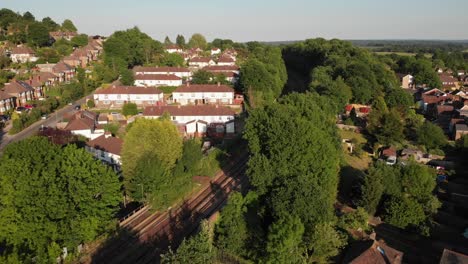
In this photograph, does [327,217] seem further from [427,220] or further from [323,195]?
[427,220]

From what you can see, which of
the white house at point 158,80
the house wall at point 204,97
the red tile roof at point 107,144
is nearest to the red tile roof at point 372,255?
the red tile roof at point 107,144

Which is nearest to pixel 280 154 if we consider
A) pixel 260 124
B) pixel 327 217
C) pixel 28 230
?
pixel 260 124

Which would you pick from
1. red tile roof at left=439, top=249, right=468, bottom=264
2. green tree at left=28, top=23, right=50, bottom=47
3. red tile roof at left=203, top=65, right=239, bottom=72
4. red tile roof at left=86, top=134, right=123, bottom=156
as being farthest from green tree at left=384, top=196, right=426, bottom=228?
green tree at left=28, top=23, right=50, bottom=47

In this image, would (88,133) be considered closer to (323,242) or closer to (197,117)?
(197,117)

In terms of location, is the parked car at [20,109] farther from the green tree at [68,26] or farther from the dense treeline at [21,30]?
the green tree at [68,26]

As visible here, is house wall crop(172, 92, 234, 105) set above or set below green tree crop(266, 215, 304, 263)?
above

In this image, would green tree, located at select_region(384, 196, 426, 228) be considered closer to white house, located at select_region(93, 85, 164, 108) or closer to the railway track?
the railway track
